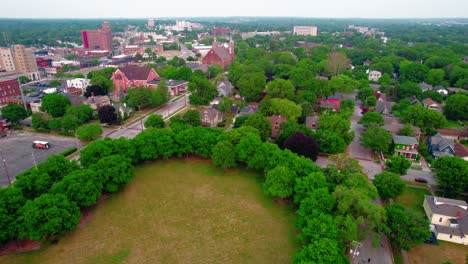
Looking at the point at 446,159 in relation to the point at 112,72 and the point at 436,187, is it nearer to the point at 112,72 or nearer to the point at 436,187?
the point at 436,187

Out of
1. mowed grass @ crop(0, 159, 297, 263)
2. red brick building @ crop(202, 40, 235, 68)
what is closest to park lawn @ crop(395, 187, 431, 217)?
mowed grass @ crop(0, 159, 297, 263)

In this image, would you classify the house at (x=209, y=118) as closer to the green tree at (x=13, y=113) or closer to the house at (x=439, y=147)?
the green tree at (x=13, y=113)

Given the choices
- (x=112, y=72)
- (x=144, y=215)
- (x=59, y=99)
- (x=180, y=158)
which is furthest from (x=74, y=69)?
(x=144, y=215)

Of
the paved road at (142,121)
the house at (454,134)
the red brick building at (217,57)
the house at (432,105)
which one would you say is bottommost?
the house at (454,134)

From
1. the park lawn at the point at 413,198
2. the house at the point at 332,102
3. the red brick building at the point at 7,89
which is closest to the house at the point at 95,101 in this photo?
the red brick building at the point at 7,89

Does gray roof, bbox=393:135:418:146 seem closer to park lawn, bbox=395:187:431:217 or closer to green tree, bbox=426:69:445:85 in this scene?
park lawn, bbox=395:187:431:217

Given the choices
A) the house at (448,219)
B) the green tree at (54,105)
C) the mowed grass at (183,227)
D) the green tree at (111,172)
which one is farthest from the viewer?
the green tree at (54,105)

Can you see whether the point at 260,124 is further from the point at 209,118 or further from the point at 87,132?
the point at 87,132
